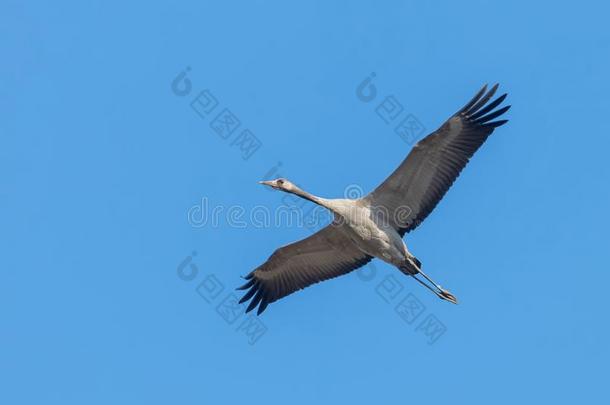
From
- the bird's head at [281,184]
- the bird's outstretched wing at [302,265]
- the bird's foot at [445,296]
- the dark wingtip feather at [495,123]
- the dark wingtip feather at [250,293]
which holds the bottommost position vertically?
the bird's foot at [445,296]

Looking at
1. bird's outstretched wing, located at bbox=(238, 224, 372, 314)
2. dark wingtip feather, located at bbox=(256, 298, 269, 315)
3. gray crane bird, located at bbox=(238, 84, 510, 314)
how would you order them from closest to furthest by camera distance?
gray crane bird, located at bbox=(238, 84, 510, 314)
bird's outstretched wing, located at bbox=(238, 224, 372, 314)
dark wingtip feather, located at bbox=(256, 298, 269, 315)

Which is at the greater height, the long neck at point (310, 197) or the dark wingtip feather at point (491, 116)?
the long neck at point (310, 197)

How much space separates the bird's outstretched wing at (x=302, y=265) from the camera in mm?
29109

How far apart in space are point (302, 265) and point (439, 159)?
4370mm

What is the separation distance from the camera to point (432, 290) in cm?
2933

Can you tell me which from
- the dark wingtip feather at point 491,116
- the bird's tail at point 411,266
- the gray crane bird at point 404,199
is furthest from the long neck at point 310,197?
the dark wingtip feather at point 491,116

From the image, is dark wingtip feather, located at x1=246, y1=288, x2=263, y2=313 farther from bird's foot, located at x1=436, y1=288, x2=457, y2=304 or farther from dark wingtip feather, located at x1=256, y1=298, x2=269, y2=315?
bird's foot, located at x1=436, y1=288, x2=457, y2=304

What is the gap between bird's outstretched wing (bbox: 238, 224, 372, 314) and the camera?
29.1 metres

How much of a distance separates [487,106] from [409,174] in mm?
2356

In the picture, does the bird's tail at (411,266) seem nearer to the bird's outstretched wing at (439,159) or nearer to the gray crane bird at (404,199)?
the gray crane bird at (404,199)

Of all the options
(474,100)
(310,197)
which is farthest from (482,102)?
(310,197)

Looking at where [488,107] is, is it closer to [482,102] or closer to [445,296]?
[482,102]

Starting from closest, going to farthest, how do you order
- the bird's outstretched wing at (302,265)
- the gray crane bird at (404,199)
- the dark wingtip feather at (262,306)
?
the gray crane bird at (404,199) < the bird's outstretched wing at (302,265) < the dark wingtip feather at (262,306)

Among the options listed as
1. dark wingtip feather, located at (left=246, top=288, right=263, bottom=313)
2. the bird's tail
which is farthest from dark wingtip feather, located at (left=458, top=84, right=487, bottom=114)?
dark wingtip feather, located at (left=246, top=288, right=263, bottom=313)
